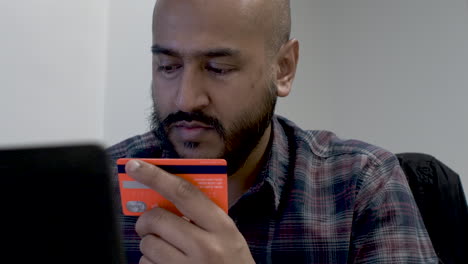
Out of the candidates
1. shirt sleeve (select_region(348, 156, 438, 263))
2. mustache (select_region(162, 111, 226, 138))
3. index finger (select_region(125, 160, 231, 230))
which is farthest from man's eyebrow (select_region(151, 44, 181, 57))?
shirt sleeve (select_region(348, 156, 438, 263))

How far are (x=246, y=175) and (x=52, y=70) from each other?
0.63 meters

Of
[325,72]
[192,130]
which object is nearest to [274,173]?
[192,130]

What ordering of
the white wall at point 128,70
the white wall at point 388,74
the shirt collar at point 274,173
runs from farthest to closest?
the white wall at point 388,74 → the white wall at point 128,70 → the shirt collar at point 274,173

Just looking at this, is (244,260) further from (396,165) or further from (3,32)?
(3,32)

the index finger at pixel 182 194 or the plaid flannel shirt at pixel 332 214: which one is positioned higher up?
the index finger at pixel 182 194

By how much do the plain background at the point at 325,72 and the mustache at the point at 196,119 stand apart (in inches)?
19.0

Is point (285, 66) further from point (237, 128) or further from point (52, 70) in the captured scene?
point (52, 70)

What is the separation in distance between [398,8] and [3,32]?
5.64 ft

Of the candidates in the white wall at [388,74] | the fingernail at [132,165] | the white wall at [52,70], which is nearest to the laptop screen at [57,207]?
the fingernail at [132,165]

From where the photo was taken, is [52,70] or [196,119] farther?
[52,70]

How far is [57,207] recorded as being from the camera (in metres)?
0.25

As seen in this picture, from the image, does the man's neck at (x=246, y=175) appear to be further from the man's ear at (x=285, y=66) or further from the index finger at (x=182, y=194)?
the index finger at (x=182, y=194)

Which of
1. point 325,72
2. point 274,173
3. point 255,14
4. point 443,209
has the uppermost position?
point 255,14

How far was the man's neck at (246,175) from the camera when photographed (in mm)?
1070
